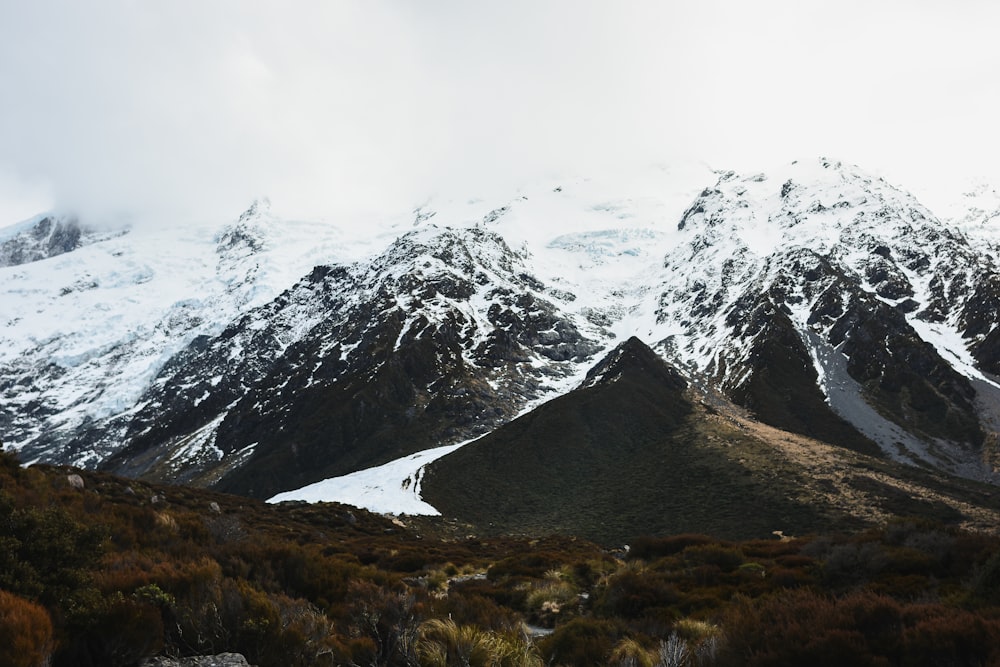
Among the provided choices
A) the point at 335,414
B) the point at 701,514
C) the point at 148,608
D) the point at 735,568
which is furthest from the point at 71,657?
the point at 335,414

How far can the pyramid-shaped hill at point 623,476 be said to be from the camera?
76.2 metres

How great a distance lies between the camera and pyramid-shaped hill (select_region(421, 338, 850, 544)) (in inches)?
3002

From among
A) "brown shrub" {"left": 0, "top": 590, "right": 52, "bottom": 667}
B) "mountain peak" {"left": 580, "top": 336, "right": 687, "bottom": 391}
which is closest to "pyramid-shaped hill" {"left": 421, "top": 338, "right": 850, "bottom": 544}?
"mountain peak" {"left": 580, "top": 336, "right": 687, "bottom": 391}

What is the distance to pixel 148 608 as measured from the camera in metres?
8.00

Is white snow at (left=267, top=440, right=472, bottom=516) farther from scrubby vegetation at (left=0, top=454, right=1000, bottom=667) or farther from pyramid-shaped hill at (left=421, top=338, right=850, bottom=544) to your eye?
scrubby vegetation at (left=0, top=454, right=1000, bottom=667)

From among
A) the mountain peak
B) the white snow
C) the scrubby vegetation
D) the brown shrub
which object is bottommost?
the white snow

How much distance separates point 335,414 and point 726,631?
172m

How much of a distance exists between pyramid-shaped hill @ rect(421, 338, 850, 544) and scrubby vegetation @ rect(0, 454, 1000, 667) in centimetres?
5900

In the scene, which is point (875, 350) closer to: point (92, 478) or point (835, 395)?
point (835, 395)

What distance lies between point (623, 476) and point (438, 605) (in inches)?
3636

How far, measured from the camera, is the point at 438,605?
12.2 m

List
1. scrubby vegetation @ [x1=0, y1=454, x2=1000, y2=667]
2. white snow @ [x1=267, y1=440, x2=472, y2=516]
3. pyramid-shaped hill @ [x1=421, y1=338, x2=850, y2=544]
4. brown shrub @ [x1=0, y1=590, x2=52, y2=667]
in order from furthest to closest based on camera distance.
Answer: white snow @ [x1=267, y1=440, x2=472, y2=516] → pyramid-shaped hill @ [x1=421, y1=338, x2=850, y2=544] → scrubby vegetation @ [x1=0, y1=454, x2=1000, y2=667] → brown shrub @ [x1=0, y1=590, x2=52, y2=667]

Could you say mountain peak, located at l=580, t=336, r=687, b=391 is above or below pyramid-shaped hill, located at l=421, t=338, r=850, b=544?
above

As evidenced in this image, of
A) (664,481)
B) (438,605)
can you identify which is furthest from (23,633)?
(664,481)
